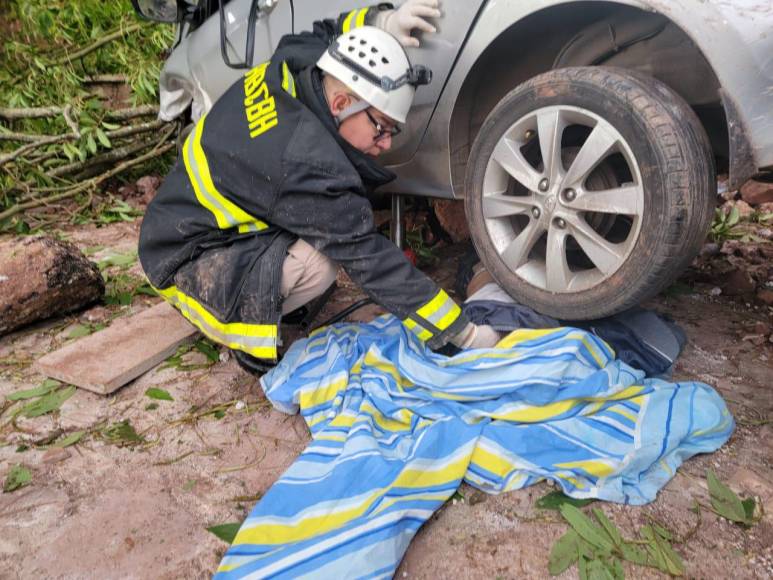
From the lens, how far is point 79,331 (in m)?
2.98

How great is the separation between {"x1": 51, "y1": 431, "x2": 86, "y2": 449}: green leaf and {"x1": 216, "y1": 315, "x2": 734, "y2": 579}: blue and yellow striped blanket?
2.26 ft

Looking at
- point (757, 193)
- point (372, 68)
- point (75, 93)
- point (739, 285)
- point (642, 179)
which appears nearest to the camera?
point (642, 179)

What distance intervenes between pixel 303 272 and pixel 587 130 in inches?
49.0

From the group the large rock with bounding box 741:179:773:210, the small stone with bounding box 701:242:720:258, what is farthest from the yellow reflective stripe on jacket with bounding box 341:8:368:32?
the large rock with bounding box 741:179:773:210

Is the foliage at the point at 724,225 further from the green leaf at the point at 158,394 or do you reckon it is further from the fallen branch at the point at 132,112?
the fallen branch at the point at 132,112

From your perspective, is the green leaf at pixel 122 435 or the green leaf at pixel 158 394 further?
the green leaf at pixel 158 394

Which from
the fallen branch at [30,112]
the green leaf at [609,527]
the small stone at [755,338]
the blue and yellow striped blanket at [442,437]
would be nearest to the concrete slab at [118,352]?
the blue and yellow striped blanket at [442,437]

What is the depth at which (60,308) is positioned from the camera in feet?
9.96

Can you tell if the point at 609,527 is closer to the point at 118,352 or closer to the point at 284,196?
the point at 284,196

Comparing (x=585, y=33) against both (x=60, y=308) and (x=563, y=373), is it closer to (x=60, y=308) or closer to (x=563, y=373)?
(x=563, y=373)

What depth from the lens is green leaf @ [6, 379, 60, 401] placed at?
2396 millimetres

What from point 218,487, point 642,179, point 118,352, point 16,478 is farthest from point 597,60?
point 16,478

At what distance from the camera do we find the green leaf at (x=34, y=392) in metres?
2.40

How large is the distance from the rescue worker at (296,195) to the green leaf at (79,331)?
895mm
